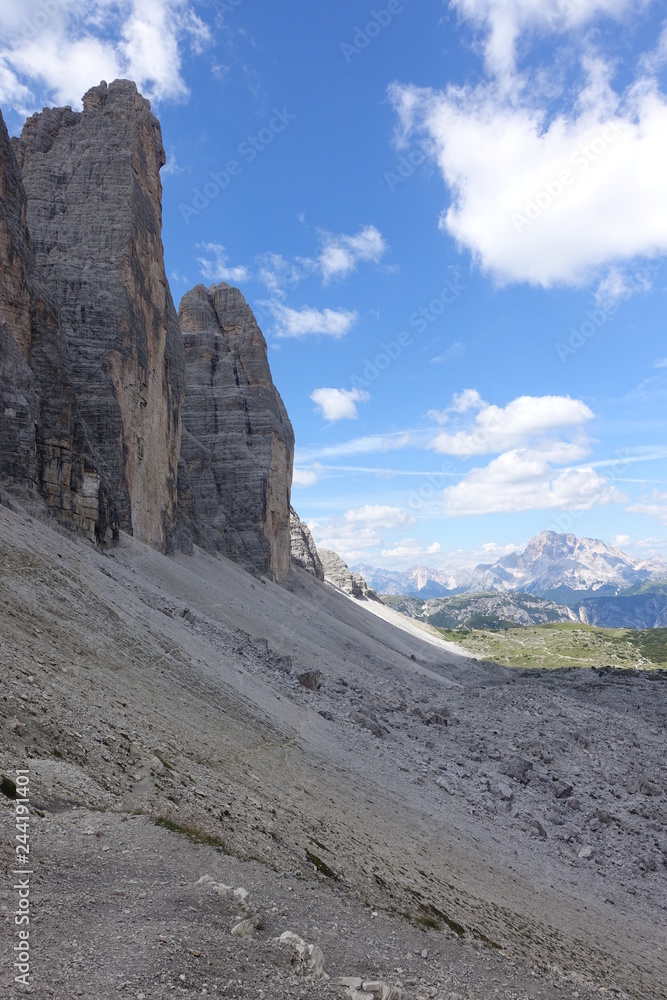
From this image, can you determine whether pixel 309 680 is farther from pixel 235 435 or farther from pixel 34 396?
pixel 235 435

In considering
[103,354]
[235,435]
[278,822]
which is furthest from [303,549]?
[278,822]

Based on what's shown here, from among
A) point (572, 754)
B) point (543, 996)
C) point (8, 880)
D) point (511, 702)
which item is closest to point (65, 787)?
point (8, 880)

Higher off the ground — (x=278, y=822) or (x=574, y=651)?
(x=574, y=651)

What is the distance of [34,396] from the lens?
29.1 metres

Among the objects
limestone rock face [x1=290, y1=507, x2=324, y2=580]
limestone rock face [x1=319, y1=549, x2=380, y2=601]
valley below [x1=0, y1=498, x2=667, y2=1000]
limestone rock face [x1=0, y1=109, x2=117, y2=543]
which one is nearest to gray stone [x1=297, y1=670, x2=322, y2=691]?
valley below [x1=0, y1=498, x2=667, y2=1000]

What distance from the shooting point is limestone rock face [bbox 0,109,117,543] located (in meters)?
27.6

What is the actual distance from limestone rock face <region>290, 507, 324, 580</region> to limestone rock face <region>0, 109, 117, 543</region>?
6299 centimetres

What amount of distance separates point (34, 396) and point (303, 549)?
7195 centimetres

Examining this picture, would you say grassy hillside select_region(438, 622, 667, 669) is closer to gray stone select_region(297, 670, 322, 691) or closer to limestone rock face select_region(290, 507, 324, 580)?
limestone rock face select_region(290, 507, 324, 580)

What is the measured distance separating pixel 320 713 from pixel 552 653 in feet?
336

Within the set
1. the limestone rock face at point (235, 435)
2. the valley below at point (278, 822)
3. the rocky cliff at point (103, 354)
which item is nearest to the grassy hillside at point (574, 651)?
the limestone rock face at point (235, 435)

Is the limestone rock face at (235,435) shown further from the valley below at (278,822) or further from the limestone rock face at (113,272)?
the valley below at (278,822)

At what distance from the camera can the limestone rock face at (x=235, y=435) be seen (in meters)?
67.3

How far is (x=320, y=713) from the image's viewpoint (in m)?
23.4
